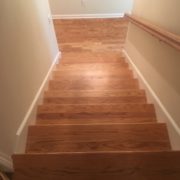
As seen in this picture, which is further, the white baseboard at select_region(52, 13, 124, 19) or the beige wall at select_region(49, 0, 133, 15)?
the white baseboard at select_region(52, 13, 124, 19)

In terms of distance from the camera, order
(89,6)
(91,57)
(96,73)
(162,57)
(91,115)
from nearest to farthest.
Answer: (162,57)
(91,115)
(96,73)
(91,57)
(89,6)

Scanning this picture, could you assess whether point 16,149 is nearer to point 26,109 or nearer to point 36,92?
point 26,109

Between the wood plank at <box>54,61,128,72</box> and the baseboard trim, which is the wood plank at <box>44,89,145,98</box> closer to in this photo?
the wood plank at <box>54,61,128,72</box>

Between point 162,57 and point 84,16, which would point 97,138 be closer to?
point 162,57

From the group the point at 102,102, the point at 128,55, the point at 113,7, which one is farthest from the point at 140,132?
the point at 113,7

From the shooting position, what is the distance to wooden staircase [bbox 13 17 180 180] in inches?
64.3

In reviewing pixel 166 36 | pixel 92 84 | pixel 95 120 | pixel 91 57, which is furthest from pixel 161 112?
pixel 91 57

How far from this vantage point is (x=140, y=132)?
204 cm

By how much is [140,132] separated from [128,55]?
2142 mm

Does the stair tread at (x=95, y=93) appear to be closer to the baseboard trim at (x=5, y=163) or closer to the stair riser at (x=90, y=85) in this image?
the stair riser at (x=90, y=85)

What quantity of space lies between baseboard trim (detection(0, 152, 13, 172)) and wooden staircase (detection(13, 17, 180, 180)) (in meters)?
0.05

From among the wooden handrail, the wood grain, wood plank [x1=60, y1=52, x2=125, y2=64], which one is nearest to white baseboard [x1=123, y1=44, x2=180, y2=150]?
the wood grain

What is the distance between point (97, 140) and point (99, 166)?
1.06ft

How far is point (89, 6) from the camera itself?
6098 millimetres
